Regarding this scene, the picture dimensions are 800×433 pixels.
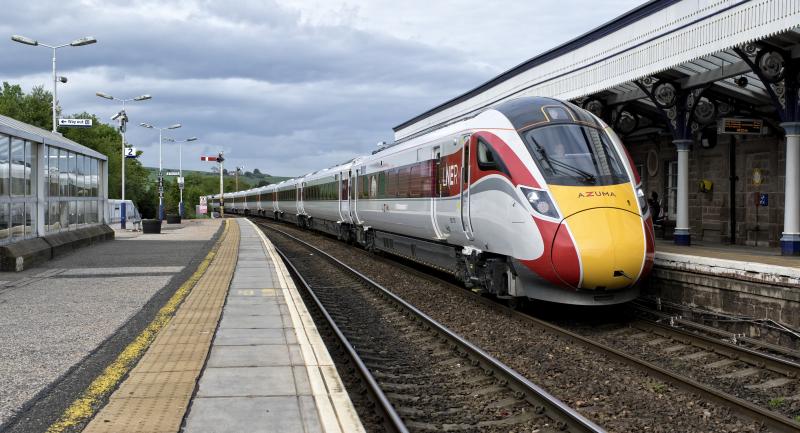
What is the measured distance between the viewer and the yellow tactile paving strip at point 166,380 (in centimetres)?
499

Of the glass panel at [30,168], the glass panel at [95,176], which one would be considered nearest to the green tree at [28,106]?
the glass panel at [95,176]

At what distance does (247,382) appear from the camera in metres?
6.17

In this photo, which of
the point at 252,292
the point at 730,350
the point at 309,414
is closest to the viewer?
the point at 309,414

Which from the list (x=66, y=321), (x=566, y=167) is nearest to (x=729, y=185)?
(x=566, y=167)

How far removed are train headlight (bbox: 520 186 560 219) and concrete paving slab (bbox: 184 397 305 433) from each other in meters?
4.77

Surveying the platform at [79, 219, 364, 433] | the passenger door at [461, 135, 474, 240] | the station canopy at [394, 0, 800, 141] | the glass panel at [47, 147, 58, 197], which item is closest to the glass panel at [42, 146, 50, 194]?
the glass panel at [47, 147, 58, 197]

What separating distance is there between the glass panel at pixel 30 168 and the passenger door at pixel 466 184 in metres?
11.9

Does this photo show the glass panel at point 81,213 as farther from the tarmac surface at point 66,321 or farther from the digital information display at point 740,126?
the digital information display at point 740,126

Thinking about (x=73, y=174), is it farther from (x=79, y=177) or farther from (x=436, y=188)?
(x=436, y=188)

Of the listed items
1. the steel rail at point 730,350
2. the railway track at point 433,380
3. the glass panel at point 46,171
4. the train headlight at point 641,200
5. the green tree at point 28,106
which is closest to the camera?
the railway track at point 433,380

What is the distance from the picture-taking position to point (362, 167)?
856 inches

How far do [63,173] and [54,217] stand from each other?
1.75 m

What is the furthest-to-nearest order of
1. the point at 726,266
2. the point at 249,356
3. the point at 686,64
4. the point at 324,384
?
the point at 686,64 → the point at 726,266 → the point at 249,356 → the point at 324,384

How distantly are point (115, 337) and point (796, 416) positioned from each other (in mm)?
7245
